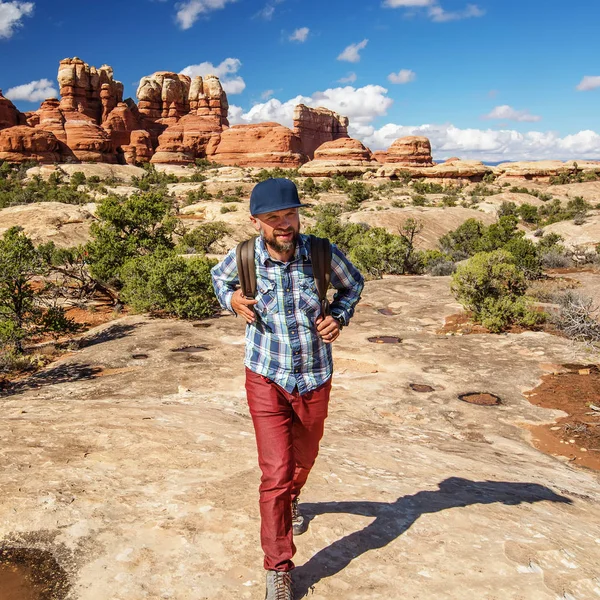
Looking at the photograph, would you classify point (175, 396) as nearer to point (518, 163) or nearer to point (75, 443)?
point (75, 443)

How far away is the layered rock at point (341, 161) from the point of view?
56.1 meters

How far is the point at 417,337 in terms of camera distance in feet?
33.1

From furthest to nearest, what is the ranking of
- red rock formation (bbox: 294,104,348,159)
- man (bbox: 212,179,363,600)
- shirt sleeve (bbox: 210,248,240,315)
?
red rock formation (bbox: 294,104,348,159)
shirt sleeve (bbox: 210,248,240,315)
man (bbox: 212,179,363,600)

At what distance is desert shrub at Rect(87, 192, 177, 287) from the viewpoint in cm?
1412

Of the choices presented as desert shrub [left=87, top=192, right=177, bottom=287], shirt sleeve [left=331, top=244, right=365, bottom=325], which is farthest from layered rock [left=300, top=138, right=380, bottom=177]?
shirt sleeve [left=331, top=244, right=365, bottom=325]

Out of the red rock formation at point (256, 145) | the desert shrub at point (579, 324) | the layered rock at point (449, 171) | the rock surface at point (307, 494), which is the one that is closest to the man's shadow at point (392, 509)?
the rock surface at point (307, 494)

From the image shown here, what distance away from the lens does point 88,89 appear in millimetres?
76000

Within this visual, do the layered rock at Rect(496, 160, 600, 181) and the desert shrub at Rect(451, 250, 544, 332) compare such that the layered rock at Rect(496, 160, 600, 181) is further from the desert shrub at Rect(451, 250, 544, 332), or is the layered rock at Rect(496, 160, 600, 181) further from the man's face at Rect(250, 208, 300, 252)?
the man's face at Rect(250, 208, 300, 252)

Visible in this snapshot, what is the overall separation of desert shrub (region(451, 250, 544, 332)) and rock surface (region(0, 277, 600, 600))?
345 cm

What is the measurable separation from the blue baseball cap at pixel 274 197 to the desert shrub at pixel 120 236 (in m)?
11.9

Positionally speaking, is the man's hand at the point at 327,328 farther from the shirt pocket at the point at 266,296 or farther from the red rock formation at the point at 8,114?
the red rock formation at the point at 8,114

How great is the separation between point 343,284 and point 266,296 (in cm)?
47

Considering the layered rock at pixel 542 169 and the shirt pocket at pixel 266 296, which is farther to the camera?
the layered rock at pixel 542 169

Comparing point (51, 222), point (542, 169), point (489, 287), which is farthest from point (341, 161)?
point (489, 287)
